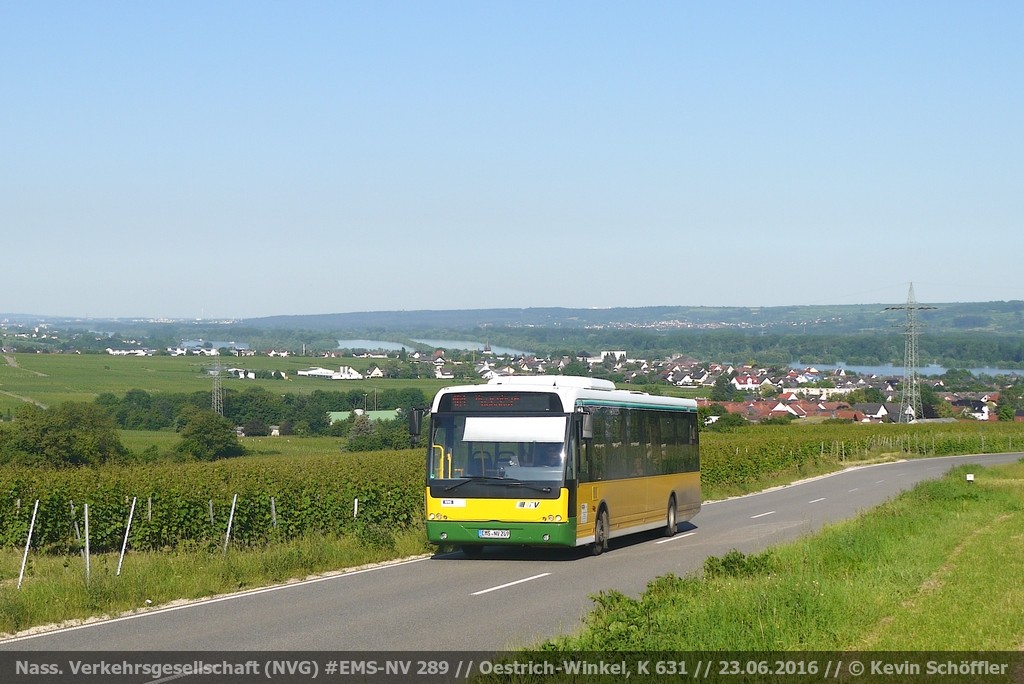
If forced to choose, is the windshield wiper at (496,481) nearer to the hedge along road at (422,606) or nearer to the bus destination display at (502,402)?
the bus destination display at (502,402)

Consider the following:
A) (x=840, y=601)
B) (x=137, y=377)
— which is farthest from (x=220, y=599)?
(x=137, y=377)

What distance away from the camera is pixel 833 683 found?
8.27 m

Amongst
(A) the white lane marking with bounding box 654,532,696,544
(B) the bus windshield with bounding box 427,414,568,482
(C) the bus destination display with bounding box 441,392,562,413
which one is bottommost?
(A) the white lane marking with bounding box 654,532,696,544

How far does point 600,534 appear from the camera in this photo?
66.7ft

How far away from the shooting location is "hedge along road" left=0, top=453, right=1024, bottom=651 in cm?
1152

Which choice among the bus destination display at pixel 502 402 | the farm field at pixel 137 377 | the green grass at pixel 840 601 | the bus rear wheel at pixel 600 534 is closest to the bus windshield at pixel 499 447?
the bus destination display at pixel 502 402

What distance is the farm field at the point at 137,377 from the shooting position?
3957 inches

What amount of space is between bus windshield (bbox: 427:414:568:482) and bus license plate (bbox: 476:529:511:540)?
2.80ft

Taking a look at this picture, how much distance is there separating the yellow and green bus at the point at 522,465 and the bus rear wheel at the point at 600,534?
0.06ft

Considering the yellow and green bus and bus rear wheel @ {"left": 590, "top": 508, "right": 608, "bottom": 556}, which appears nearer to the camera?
the yellow and green bus

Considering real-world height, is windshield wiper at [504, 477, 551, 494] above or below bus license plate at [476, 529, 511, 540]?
above

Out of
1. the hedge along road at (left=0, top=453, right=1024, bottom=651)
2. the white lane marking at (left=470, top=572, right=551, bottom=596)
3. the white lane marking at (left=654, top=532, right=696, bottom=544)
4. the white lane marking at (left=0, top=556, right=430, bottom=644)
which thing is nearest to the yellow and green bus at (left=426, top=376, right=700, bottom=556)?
the hedge along road at (left=0, top=453, right=1024, bottom=651)

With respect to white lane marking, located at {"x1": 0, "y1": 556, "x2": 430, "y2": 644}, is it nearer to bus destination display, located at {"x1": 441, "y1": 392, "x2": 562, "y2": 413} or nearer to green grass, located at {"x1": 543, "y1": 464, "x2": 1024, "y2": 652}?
bus destination display, located at {"x1": 441, "y1": 392, "x2": 562, "y2": 413}

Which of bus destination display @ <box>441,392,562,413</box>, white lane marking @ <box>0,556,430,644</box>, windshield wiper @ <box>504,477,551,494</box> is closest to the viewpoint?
white lane marking @ <box>0,556,430,644</box>
